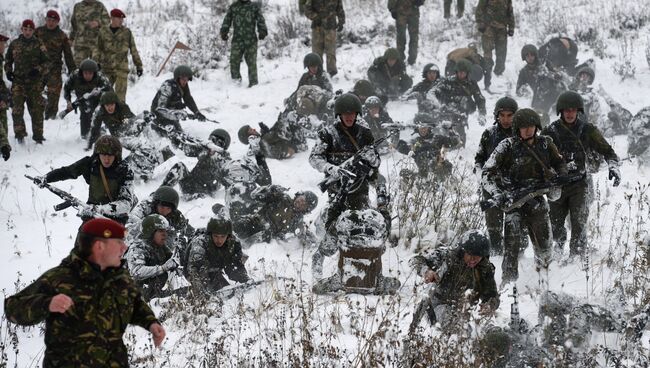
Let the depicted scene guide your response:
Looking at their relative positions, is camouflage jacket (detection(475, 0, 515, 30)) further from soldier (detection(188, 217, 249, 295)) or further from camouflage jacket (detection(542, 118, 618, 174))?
soldier (detection(188, 217, 249, 295))

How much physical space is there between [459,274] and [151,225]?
9.74 feet

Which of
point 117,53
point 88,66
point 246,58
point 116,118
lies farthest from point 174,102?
point 246,58

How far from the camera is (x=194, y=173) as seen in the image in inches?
404

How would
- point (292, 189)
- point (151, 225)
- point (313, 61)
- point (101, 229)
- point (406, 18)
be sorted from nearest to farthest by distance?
point (101, 229) → point (151, 225) → point (292, 189) → point (313, 61) → point (406, 18)

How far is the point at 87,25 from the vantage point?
1337 cm

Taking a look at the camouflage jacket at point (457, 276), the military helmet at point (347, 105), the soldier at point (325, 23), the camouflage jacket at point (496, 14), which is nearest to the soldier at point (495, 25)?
the camouflage jacket at point (496, 14)

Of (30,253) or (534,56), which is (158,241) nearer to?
(30,253)

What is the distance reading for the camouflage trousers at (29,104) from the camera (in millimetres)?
11648

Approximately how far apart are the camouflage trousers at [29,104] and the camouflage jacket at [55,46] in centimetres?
69

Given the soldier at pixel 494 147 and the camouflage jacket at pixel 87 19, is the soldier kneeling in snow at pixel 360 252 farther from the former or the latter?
the camouflage jacket at pixel 87 19

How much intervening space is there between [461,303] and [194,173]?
5696mm

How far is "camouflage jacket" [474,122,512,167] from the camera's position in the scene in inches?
289

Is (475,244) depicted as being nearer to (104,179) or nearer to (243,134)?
(104,179)

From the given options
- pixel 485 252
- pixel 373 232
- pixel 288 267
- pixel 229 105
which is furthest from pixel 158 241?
pixel 229 105
